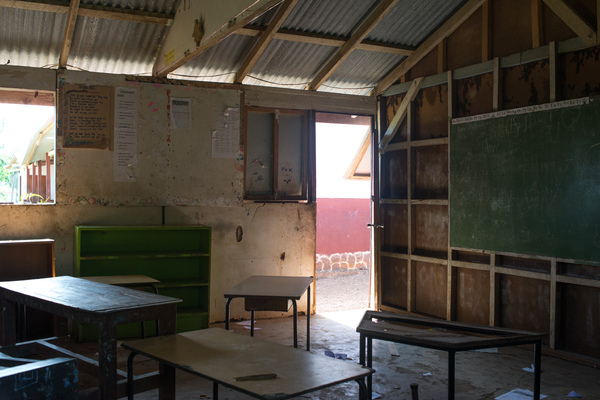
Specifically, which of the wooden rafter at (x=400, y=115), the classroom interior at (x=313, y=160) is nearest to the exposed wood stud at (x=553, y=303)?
the classroom interior at (x=313, y=160)

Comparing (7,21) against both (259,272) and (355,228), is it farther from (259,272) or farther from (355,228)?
(355,228)

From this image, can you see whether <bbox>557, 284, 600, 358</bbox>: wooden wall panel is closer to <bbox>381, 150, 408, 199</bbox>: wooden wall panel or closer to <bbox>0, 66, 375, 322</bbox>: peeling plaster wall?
<bbox>381, 150, 408, 199</bbox>: wooden wall panel

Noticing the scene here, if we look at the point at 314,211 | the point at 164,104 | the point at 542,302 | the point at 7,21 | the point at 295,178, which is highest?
the point at 7,21

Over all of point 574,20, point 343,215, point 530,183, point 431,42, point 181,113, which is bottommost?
point 343,215

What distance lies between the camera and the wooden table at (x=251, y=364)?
72.6 inches

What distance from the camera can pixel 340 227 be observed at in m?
10.7

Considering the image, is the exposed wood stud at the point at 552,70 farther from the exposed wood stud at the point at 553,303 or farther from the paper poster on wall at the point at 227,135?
the paper poster on wall at the point at 227,135

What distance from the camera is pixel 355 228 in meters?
10.9

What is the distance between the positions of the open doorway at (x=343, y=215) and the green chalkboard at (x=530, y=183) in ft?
5.90

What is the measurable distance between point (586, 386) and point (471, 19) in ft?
11.3

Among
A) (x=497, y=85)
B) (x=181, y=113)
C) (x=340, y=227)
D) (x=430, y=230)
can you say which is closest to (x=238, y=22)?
(x=181, y=113)

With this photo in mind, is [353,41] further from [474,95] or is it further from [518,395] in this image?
[518,395]

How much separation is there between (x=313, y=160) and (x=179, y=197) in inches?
62.4

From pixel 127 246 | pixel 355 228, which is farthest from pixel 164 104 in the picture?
pixel 355 228
